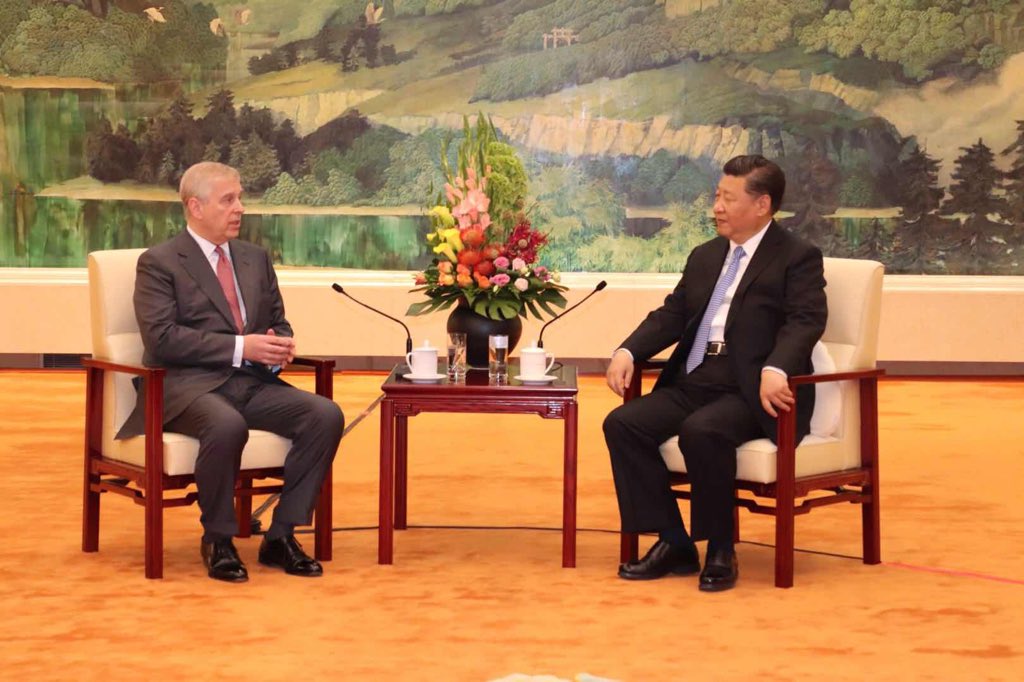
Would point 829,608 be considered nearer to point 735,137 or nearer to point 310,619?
point 310,619

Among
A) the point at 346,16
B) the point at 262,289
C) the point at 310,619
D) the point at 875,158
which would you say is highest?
the point at 346,16

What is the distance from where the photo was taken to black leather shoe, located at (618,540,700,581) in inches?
168

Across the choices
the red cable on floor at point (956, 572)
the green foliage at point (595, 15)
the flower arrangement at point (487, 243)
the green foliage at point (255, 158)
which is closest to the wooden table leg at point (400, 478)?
the flower arrangement at point (487, 243)

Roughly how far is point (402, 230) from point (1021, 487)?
17.0ft

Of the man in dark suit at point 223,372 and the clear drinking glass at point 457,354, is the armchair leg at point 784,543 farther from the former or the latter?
the man in dark suit at point 223,372

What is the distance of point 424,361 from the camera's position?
4.47 metres

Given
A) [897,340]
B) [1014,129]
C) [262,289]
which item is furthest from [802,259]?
[1014,129]

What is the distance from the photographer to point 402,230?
33.0 feet

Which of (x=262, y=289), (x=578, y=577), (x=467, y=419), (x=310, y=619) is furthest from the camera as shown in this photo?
(x=467, y=419)

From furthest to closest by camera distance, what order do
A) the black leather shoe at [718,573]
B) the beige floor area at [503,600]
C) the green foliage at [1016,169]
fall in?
the green foliage at [1016,169], the black leather shoe at [718,573], the beige floor area at [503,600]

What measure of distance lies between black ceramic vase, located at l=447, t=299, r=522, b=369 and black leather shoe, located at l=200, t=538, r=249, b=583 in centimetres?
96

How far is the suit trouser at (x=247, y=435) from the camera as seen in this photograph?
4156 mm

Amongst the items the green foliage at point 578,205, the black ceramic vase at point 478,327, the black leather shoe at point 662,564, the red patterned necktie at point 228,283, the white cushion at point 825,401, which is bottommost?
the black leather shoe at point 662,564

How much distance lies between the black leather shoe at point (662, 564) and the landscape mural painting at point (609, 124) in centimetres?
578
